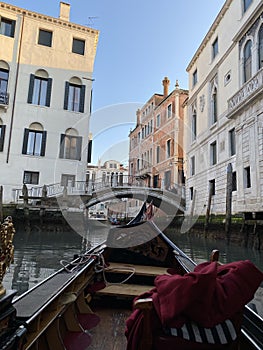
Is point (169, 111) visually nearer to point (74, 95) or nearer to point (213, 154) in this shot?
point (213, 154)

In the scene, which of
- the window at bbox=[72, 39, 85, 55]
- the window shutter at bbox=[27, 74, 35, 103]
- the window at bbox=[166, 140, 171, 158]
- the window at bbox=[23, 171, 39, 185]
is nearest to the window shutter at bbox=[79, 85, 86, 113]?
the window at bbox=[72, 39, 85, 55]

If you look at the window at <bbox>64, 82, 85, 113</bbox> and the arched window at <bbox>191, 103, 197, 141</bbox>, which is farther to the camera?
the arched window at <bbox>191, 103, 197, 141</bbox>

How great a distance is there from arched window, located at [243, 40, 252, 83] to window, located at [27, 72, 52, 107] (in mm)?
7204

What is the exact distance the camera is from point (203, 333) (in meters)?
0.81

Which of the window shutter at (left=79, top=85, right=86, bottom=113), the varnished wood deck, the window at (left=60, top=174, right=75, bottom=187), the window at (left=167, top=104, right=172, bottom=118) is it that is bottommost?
the varnished wood deck

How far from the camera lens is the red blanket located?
0.77 metres

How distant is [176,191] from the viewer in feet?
44.0

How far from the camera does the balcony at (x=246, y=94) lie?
713cm

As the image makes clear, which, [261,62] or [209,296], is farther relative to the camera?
[261,62]

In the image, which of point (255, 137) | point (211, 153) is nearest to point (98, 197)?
point (211, 153)

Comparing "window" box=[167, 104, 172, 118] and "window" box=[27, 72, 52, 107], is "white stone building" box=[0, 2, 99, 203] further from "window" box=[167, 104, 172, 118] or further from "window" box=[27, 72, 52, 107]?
"window" box=[167, 104, 172, 118]

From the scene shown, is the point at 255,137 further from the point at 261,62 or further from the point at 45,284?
the point at 45,284

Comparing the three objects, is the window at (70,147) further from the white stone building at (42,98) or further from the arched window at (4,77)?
the arched window at (4,77)

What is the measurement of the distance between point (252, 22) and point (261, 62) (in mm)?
1479
